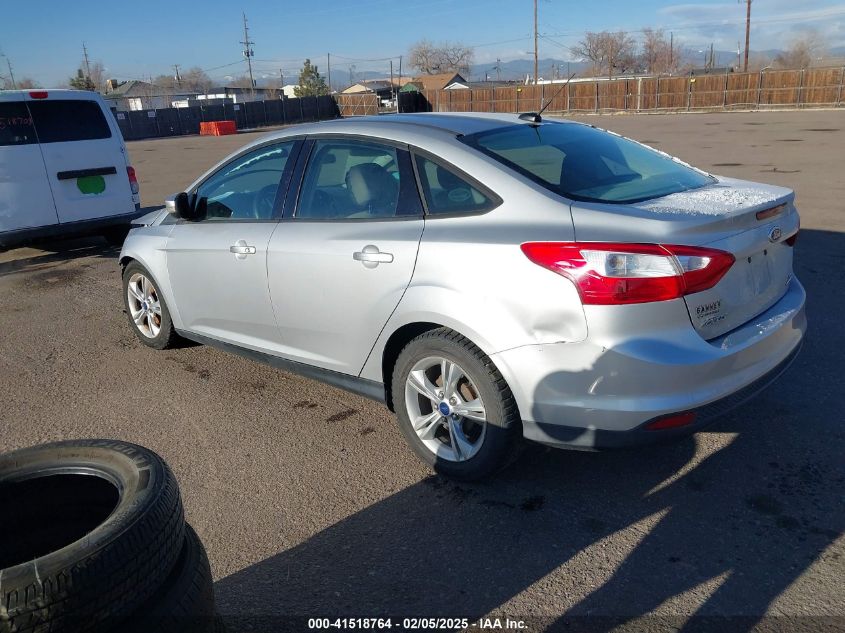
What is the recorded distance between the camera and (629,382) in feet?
9.20

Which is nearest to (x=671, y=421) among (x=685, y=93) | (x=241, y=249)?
(x=241, y=249)

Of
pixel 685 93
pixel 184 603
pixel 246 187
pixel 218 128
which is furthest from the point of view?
pixel 685 93

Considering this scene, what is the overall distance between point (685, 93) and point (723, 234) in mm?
47861

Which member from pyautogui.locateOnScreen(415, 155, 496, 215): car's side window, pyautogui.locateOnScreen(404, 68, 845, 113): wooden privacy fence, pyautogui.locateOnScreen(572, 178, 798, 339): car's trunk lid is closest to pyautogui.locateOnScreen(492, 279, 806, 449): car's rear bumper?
pyautogui.locateOnScreen(572, 178, 798, 339): car's trunk lid

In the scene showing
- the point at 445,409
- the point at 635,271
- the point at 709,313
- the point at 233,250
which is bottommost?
the point at 445,409

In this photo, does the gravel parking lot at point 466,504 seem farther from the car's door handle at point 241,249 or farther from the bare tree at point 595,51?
the bare tree at point 595,51

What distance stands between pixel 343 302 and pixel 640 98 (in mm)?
48292

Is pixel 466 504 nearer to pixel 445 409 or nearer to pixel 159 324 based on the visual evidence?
pixel 445 409

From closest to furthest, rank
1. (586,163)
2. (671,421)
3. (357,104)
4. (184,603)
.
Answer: (184,603)
(671,421)
(586,163)
(357,104)

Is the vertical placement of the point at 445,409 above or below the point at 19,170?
below

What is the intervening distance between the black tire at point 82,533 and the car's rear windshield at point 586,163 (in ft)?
6.85

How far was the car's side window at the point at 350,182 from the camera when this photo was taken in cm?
365

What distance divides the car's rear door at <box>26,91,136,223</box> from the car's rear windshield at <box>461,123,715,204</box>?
671cm

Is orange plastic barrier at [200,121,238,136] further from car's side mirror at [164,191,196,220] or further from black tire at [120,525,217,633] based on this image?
black tire at [120,525,217,633]
